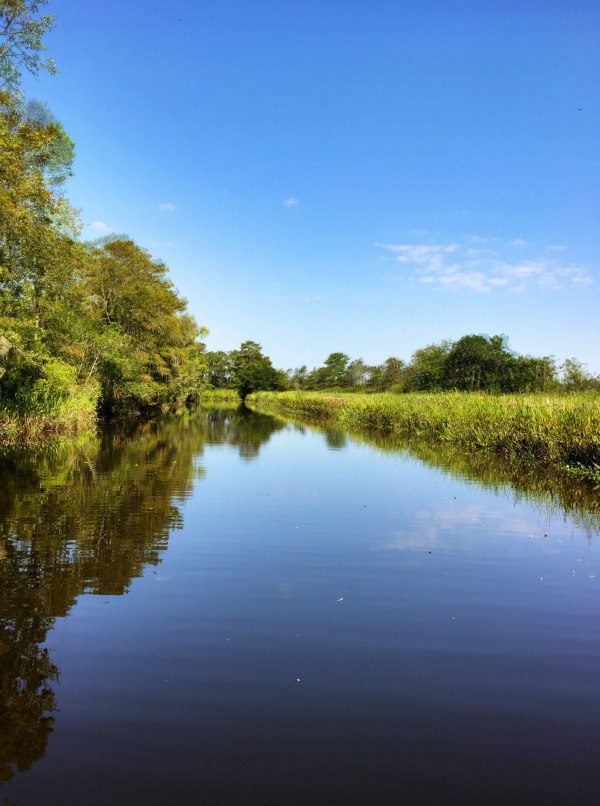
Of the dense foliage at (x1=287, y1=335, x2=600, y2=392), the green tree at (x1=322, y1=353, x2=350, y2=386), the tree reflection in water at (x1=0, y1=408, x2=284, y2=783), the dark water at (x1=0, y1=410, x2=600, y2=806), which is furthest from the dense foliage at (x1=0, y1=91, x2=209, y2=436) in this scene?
the green tree at (x1=322, y1=353, x2=350, y2=386)

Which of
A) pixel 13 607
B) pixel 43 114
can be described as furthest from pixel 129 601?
pixel 43 114

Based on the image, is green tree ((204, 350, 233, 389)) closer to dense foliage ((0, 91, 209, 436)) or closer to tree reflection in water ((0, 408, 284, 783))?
dense foliage ((0, 91, 209, 436))

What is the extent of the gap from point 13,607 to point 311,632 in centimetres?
340

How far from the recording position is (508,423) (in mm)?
22062

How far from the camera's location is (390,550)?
9.13 m

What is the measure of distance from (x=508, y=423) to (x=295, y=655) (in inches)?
747

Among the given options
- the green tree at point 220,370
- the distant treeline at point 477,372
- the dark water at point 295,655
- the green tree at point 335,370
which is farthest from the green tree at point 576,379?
the green tree at point 220,370

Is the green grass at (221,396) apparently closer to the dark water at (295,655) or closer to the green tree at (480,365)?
the green tree at (480,365)

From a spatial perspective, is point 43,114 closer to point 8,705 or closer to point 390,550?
point 390,550

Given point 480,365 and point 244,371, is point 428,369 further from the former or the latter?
point 244,371

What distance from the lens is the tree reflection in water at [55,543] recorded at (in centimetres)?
430

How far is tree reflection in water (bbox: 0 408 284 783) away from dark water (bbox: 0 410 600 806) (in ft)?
0.11

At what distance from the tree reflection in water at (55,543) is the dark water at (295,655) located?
0.03 metres

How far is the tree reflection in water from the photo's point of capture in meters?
4.30
